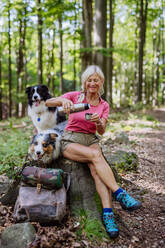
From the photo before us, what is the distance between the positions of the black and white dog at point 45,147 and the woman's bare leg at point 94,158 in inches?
6.7

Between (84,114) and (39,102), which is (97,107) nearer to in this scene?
(84,114)

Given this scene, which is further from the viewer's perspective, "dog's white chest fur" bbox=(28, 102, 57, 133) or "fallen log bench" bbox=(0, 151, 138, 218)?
"dog's white chest fur" bbox=(28, 102, 57, 133)

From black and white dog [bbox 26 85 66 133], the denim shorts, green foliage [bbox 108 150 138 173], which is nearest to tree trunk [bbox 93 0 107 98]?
black and white dog [bbox 26 85 66 133]

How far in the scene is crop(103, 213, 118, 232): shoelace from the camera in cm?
279

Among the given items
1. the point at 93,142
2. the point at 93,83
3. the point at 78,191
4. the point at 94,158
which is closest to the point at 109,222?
the point at 78,191

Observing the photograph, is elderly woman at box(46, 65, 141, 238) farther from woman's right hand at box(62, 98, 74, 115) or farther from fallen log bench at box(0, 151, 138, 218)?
fallen log bench at box(0, 151, 138, 218)

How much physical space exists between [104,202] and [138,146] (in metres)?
3.61

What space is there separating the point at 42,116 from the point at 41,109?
17 centimetres

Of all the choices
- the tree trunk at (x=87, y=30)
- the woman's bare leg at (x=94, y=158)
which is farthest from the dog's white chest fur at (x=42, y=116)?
the tree trunk at (x=87, y=30)

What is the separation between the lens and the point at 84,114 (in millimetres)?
3318

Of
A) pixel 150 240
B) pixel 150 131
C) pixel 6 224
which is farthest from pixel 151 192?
pixel 150 131

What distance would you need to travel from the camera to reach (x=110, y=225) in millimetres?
2807

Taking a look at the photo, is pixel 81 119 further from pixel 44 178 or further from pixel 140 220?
pixel 140 220

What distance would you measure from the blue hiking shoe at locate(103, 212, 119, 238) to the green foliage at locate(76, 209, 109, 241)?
0.06m
